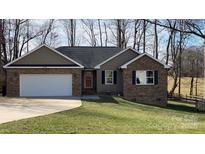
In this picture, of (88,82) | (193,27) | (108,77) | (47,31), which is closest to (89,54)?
(88,82)

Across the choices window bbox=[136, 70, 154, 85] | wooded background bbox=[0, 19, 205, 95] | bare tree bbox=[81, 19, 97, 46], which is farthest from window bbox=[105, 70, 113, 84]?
bare tree bbox=[81, 19, 97, 46]

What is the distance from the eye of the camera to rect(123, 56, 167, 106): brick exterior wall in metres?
20.2

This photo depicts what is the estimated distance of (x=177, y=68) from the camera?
26.3m

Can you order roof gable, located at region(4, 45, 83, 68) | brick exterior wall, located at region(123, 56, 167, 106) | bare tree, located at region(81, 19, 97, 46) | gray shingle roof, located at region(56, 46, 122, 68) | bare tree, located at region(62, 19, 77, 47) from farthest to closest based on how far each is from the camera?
bare tree, located at region(81, 19, 97, 46) → bare tree, located at region(62, 19, 77, 47) → gray shingle roof, located at region(56, 46, 122, 68) → brick exterior wall, located at region(123, 56, 167, 106) → roof gable, located at region(4, 45, 83, 68)

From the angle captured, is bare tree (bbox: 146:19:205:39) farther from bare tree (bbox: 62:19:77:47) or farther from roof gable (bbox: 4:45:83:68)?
bare tree (bbox: 62:19:77:47)

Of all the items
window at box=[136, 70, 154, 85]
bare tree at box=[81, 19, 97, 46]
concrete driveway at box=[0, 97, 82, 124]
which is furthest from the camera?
bare tree at box=[81, 19, 97, 46]

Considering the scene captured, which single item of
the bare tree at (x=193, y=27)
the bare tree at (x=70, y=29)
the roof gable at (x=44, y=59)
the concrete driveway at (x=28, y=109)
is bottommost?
the concrete driveway at (x=28, y=109)

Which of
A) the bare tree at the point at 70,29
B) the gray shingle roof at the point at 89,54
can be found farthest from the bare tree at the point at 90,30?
the gray shingle roof at the point at 89,54

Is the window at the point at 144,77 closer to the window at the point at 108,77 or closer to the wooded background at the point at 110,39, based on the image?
the window at the point at 108,77

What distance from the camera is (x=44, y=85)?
19484 millimetres

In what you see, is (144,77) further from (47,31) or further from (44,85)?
(47,31)

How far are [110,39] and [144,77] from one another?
815 centimetres

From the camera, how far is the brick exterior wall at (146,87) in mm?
20250

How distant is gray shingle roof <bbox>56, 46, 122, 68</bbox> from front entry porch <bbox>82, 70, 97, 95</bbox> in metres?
0.68
